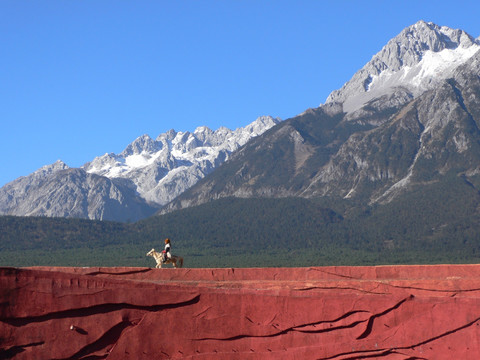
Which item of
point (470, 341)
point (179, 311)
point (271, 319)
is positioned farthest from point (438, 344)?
point (179, 311)

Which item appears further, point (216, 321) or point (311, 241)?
point (311, 241)

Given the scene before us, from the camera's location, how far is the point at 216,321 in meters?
20.1

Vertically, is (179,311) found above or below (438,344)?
above

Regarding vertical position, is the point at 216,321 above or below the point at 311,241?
below

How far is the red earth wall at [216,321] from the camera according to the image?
18938 millimetres

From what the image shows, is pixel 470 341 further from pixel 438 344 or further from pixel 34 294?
pixel 34 294

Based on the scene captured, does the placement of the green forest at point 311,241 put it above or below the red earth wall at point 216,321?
above

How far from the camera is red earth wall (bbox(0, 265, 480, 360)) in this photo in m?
18.9

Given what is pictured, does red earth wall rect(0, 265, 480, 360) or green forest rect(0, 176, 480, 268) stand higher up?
green forest rect(0, 176, 480, 268)

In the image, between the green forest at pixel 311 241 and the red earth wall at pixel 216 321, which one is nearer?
the red earth wall at pixel 216 321

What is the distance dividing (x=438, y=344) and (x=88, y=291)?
899cm

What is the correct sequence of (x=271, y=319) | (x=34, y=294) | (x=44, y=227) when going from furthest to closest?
(x=44, y=227), (x=271, y=319), (x=34, y=294)

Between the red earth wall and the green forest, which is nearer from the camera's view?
the red earth wall

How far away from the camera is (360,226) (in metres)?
196
